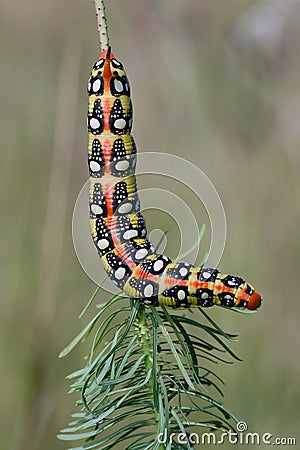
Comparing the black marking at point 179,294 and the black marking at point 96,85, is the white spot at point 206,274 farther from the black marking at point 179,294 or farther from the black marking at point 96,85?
the black marking at point 96,85

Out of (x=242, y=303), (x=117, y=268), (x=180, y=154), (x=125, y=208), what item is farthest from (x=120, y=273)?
(x=180, y=154)

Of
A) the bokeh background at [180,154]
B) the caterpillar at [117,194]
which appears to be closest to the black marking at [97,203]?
the caterpillar at [117,194]

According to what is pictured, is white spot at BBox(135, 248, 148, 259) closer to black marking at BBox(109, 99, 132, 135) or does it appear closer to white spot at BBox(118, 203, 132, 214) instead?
white spot at BBox(118, 203, 132, 214)

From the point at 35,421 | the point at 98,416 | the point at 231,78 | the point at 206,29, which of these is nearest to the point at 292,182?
the point at 231,78

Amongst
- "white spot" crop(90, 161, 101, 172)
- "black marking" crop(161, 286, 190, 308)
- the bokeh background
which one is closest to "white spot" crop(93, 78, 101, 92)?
"white spot" crop(90, 161, 101, 172)

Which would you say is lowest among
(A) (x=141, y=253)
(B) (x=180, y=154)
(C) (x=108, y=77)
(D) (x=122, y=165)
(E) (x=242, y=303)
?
(E) (x=242, y=303)

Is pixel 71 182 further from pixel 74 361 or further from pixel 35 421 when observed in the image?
pixel 35 421

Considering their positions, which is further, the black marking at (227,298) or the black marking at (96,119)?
the black marking at (96,119)

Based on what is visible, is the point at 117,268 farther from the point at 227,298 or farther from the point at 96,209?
the point at 227,298
